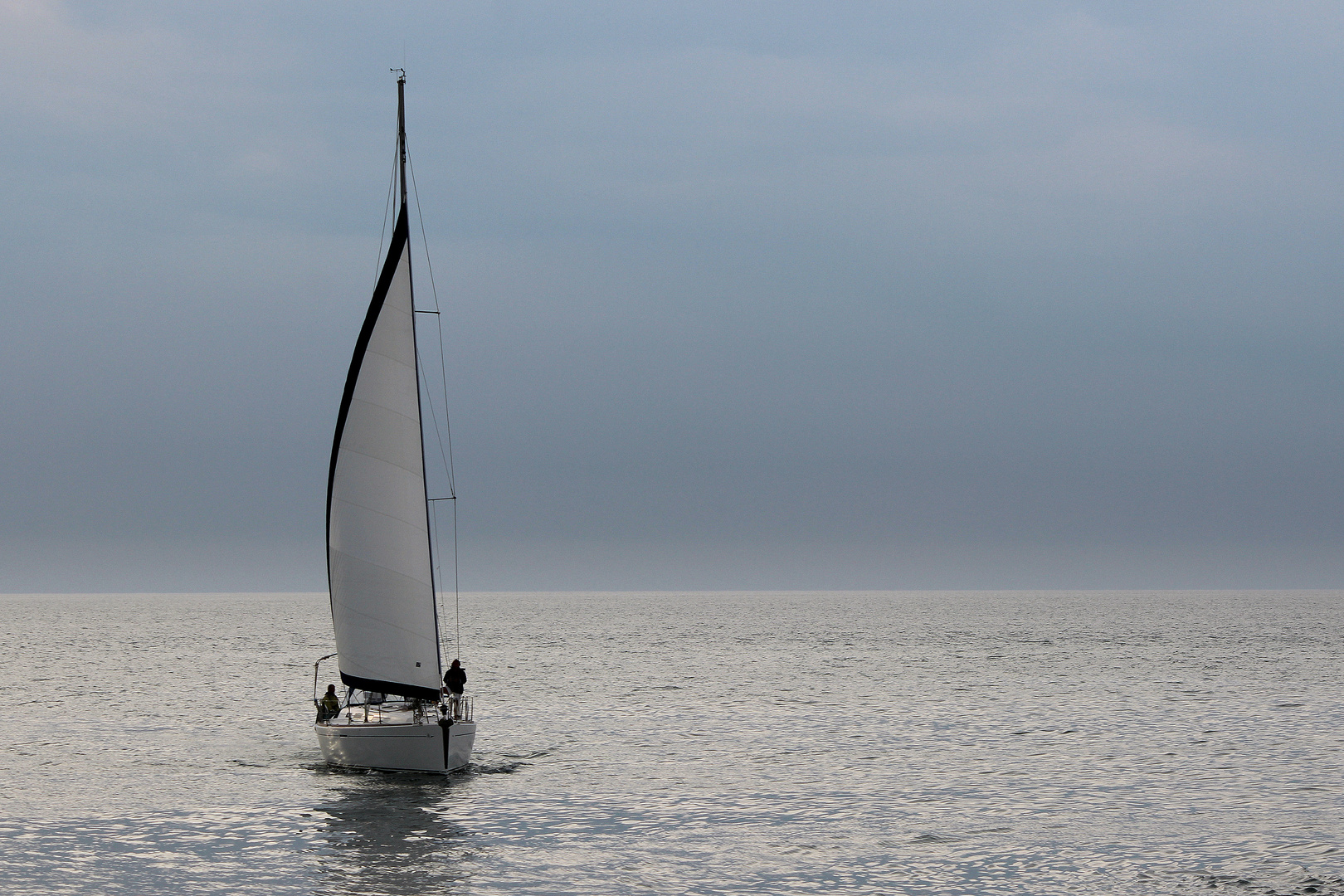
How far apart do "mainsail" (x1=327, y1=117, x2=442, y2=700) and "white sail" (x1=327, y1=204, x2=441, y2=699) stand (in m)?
0.02

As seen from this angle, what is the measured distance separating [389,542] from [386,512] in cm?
91

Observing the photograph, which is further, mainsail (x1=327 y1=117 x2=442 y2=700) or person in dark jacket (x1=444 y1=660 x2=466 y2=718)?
person in dark jacket (x1=444 y1=660 x2=466 y2=718)

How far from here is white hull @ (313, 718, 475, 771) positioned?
38562 mm

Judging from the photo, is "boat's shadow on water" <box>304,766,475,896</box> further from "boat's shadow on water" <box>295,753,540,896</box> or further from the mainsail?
the mainsail

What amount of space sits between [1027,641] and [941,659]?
4645cm

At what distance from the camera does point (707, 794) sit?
41.7 m

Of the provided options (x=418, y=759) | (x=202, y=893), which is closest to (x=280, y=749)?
(x=418, y=759)

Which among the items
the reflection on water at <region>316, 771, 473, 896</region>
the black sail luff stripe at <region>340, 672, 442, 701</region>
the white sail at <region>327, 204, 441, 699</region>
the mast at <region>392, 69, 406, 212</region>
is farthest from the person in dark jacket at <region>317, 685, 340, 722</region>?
the mast at <region>392, 69, 406, 212</region>

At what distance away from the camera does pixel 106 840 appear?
112 ft

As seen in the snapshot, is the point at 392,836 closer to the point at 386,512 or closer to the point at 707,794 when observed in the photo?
the point at 386,512

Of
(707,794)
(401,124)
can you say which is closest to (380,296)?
(401,124)

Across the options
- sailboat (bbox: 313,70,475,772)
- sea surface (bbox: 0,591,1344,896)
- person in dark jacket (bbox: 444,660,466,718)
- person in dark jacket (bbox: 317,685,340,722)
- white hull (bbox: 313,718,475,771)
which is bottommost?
sea surface (bbox: 0,591,1344,896)

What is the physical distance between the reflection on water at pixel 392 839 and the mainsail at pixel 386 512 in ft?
11.1

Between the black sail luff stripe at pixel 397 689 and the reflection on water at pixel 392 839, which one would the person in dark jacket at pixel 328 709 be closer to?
the reflection on water at pixel 392 839
